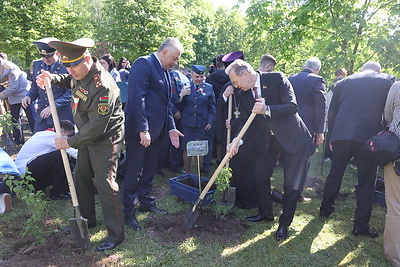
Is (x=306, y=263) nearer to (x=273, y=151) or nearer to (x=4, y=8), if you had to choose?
(x=273, y=151)

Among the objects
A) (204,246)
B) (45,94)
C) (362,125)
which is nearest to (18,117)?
(45,94)

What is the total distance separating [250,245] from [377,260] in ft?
4.48

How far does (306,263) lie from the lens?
310 cm

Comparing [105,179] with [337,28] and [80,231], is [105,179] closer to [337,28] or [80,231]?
[80,231]

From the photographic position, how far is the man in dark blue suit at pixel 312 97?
4.55 m

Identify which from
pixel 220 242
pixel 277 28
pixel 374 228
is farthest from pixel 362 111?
pixel 277 28

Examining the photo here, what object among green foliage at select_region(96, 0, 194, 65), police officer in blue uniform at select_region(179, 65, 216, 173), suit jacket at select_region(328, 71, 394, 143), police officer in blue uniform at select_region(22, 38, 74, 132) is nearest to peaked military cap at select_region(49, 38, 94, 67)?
police officer in blue uniform at select_region(22, 38, 74, 132)

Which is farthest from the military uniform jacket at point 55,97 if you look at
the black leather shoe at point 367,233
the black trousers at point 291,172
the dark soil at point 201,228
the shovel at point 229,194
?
the black leather shoe at point 367,233

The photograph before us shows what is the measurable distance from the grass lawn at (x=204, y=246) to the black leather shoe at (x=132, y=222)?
89mm

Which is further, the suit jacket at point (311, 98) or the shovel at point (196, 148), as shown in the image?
the suit jacket at point (311, 98)

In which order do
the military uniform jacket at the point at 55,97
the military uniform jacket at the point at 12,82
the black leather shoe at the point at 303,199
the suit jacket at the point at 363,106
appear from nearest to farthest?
the suit jacket at the point at 363,106 → the military uniform jacket at the point at 55,97 → the black leather shoe at the point at 303,199 → the military uniform jacket at the point at 12,82

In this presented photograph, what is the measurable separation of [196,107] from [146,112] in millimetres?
1775

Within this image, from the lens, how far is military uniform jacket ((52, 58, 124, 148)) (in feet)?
8.98

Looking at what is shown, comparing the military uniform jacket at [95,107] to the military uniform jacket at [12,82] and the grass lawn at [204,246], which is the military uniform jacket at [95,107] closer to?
the grass lawn at [204,246]
